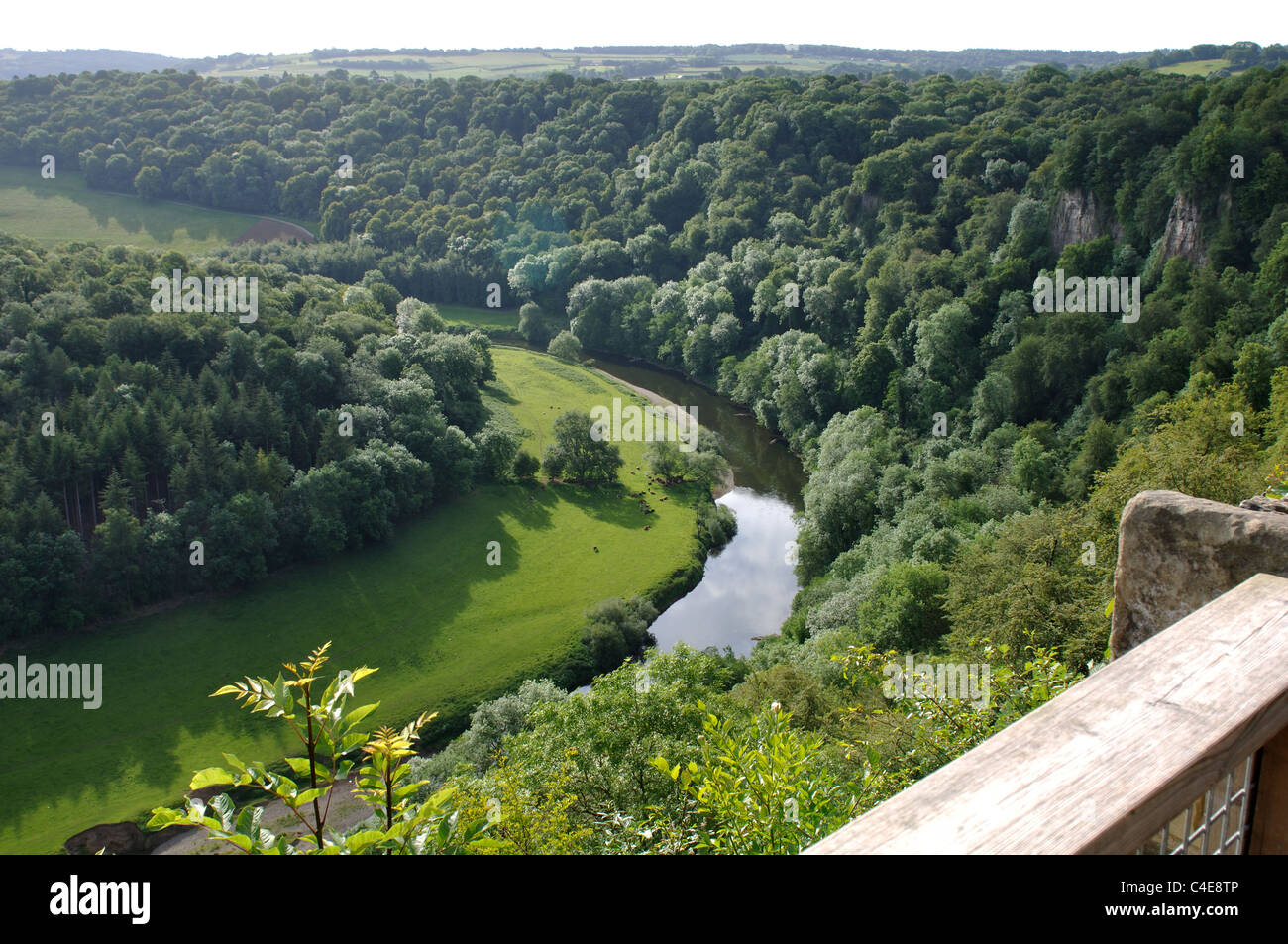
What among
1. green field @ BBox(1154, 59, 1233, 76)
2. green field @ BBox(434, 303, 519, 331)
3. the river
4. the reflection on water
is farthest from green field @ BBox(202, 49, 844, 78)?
the reflection on water

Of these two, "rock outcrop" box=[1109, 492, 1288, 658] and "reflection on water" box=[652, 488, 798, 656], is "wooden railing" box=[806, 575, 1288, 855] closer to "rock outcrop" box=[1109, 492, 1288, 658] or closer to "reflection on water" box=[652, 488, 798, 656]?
"rock outcrop" box=[1109, 492, 1288, 658]

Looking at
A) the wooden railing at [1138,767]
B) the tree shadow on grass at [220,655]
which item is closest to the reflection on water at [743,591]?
the tree shadow on grass at [220,655]

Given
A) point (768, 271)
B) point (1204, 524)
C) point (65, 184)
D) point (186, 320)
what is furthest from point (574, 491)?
point (65, 184)

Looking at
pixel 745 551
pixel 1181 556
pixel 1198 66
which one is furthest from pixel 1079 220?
pixel 1198 66

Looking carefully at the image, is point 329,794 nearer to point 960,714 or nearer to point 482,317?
point 960,714

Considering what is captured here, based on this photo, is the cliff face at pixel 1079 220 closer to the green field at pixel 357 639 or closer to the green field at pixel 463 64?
the green field at pixel 357 639
